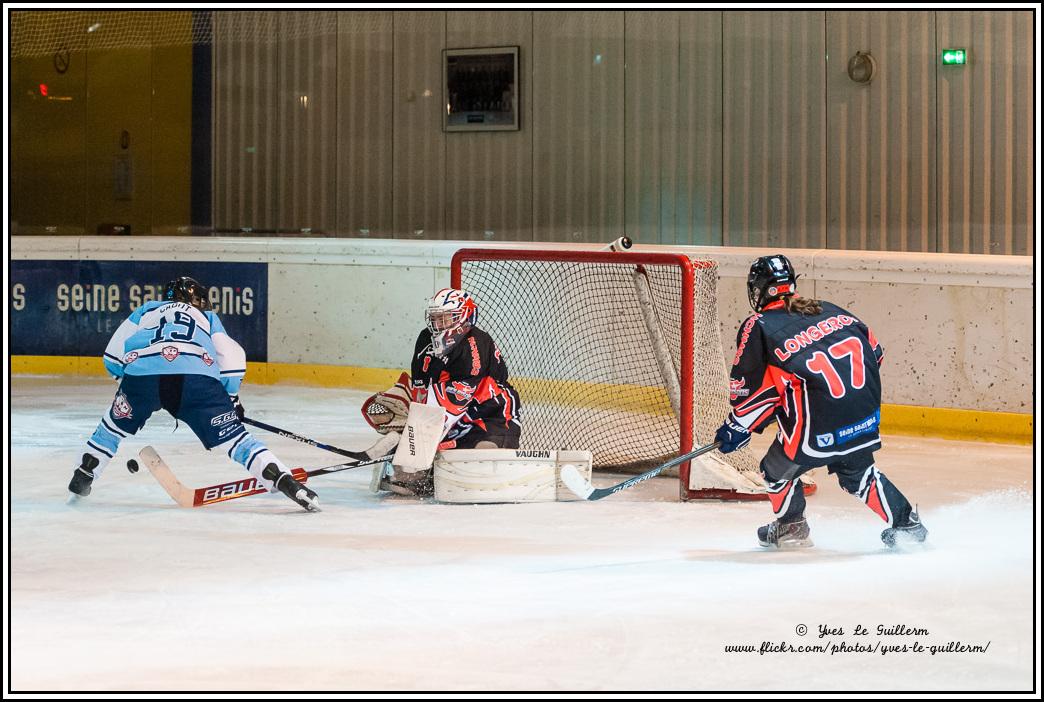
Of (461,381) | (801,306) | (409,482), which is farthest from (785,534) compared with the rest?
(409,482)

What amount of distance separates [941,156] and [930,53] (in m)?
0.63

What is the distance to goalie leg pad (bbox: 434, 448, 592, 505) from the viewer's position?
5480 millimetres

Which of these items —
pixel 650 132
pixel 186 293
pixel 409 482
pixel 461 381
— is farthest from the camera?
pixel 650 132

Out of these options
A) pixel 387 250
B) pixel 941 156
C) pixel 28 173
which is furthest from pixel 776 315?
pixel 28 173

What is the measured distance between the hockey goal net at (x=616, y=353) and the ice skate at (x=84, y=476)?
5.57 ft

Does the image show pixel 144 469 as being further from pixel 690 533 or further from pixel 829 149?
pixel 829 149

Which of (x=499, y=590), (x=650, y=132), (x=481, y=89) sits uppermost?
(x=481, y=89)

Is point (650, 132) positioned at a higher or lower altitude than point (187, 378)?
higher

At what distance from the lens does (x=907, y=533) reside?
4.65 metres

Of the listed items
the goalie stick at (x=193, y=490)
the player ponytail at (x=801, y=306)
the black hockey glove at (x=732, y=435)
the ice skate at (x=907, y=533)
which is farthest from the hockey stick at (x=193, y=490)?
the ice skate at (x=907, y=533)

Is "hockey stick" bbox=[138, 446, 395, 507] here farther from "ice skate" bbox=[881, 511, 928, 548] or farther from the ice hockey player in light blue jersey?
"ice skate" bbox=[881, 511, 928, 548]

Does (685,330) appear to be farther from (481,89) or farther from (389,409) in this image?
(481,89)

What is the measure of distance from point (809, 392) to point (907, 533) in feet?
1.95

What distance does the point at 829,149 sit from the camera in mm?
9320
